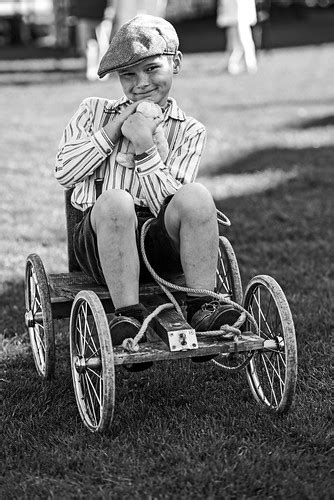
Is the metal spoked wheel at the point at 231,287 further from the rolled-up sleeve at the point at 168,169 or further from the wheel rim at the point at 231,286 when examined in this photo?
the rolled-up sleeve at the point at 168,169

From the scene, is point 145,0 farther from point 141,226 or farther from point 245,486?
point 245,486

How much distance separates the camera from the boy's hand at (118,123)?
3.28 metres

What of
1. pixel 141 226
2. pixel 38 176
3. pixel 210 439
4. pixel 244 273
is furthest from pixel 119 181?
pixel 38 176

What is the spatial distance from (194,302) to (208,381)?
43cm

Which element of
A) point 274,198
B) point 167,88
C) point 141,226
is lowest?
point 274,198

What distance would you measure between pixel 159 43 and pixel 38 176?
4238 millimetres

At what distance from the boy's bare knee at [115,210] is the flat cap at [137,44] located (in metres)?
0.46

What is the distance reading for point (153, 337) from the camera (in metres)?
3.64

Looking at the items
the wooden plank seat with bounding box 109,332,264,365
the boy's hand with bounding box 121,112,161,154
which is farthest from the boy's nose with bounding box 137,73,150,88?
the wooden plank seat with bounding box 109,332,264,365

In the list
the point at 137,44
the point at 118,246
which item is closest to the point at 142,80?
the point at 137,44

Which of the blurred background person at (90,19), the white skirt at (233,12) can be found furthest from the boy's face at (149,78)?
the blurred background person at (90,19)

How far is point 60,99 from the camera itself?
11094mm

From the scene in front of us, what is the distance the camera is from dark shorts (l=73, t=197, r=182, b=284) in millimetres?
3211

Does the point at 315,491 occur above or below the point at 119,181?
below
